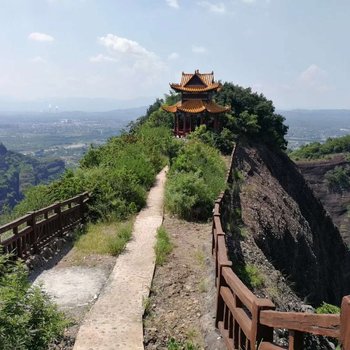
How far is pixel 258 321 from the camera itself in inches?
193

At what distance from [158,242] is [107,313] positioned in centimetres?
354

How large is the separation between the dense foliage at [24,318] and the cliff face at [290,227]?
34.5 ft

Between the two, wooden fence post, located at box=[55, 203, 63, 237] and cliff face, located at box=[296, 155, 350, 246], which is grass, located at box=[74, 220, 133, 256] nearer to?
wooden fence post, located at box=[55, 203, 63, 237]

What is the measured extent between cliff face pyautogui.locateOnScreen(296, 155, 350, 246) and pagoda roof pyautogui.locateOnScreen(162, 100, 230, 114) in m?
30.6

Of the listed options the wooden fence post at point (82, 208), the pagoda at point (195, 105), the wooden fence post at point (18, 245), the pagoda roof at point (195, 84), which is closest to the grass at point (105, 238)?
the wooden fence post at point (82, 208)

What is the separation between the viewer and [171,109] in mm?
33156

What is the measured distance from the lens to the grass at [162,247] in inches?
410

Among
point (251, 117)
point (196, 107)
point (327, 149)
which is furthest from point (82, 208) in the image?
point (327, 149)

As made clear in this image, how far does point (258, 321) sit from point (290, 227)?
19.7 m

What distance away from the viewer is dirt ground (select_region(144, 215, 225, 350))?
7.26 metres

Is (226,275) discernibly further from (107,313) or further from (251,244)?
(251,244)

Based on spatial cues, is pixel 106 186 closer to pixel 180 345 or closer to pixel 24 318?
pixel 180 345

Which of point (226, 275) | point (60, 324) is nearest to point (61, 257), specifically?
point (60, 324)

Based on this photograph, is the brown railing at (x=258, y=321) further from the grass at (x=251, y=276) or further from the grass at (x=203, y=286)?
the grass at (x=251, y=276)
